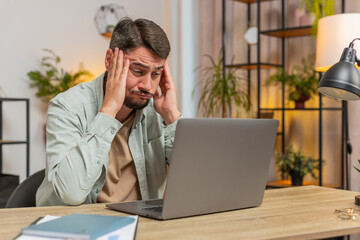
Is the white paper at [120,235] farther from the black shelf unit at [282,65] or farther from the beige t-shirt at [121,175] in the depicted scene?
the black shelf unit at [282,65]

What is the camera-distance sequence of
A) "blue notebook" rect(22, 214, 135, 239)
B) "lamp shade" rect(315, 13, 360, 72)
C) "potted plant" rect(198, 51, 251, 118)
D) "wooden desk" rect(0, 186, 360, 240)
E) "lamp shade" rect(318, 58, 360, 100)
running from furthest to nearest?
"potted plant" rect(198, 51, 251, 118) < "lamp shade" rect(315, 13, 360, 72) < "lamp shade" rect(318, 58, 360, 100) < "wooden desk" rect(0, 186, 360, 240) < "blue notebook" rect(22, 214, 135, 239)

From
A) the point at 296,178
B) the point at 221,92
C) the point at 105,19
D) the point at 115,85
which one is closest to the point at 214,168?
the point at 115,85

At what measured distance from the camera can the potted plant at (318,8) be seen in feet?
10.8

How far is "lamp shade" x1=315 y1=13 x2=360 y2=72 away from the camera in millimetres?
2617

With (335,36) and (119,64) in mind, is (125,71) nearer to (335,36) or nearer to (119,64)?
(119,64)

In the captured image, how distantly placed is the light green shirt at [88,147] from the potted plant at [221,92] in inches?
78.9

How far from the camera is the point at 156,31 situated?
1.69 m

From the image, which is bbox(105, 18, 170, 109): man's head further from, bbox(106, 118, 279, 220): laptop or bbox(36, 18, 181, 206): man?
bbox(106, 118, 279, 220): laptop

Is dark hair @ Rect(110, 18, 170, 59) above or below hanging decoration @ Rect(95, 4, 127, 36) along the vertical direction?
below

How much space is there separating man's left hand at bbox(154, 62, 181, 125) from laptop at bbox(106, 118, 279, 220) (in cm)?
49

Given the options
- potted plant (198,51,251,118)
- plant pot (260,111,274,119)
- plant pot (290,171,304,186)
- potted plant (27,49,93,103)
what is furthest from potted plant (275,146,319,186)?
potted plant (27,49,93,103)

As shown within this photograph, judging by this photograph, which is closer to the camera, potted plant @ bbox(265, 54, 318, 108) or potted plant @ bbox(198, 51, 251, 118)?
potted plant @ bbox(265, 54, 318, 108)

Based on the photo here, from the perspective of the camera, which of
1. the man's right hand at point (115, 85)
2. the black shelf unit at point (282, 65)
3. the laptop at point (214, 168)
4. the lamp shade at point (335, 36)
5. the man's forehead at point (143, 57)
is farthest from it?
the black shelf unit at point (282, 65)

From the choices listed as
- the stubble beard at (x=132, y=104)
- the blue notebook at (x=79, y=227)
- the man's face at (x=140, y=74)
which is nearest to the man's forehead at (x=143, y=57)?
the man's face at (x=140, y=74)
